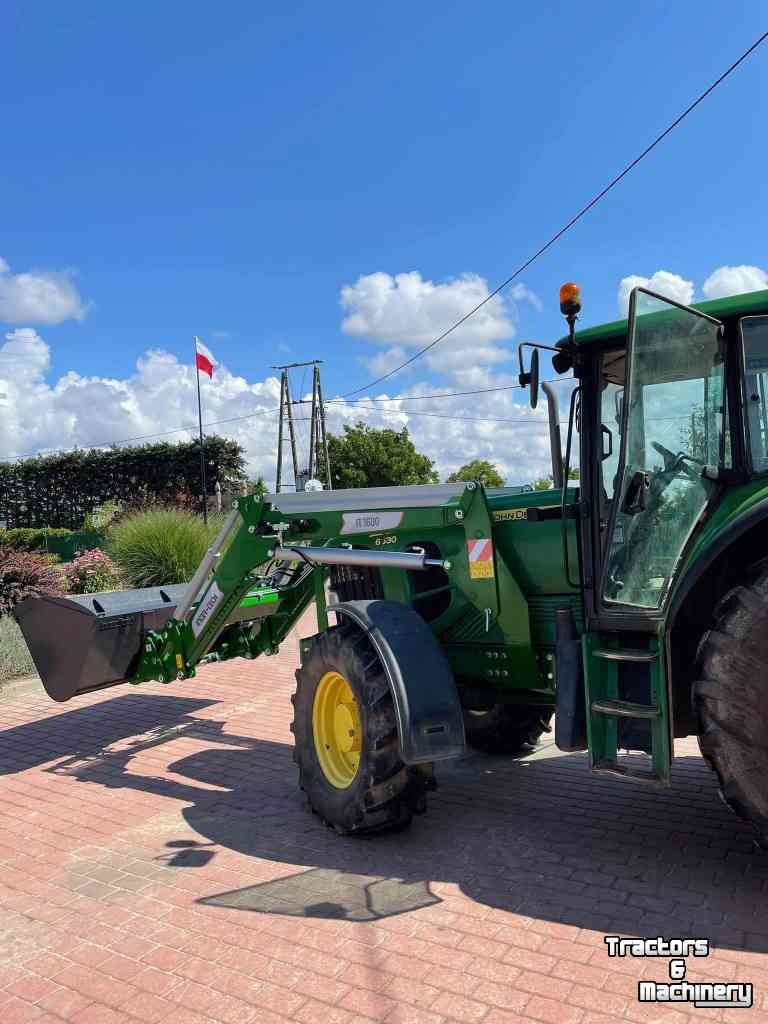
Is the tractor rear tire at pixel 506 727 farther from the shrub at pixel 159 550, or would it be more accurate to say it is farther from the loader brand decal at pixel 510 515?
the shrub at pixel 159 550

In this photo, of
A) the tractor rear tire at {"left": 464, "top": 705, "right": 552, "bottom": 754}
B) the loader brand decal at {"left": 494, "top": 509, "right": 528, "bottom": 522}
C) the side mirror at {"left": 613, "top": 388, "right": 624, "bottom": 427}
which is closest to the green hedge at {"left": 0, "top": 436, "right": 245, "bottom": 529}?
the tractor rear tire at {"left": 464, "top": 705, "right": 552, "bottom": 754}

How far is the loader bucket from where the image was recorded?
603 cm

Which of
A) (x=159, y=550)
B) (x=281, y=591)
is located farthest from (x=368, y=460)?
(x=281, y=591)

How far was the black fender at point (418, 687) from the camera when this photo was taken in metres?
3.94

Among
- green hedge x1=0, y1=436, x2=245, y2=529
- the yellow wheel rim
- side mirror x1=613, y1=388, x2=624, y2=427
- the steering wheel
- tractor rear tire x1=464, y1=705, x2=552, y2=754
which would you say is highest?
green hedge x1=0, y1=436, x2=245, y2=529

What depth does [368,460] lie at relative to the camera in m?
39.7

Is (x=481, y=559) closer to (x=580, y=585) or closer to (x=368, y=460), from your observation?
(x=580, y=585)

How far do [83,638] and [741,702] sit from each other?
14.9 ft

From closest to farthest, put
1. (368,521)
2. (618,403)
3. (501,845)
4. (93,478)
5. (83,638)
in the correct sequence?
1. (618,403)
2. (501,845)
3. (368,521)
4. (83,638)
5. (93,478)

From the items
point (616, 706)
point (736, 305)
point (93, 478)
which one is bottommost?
point (616, 706)

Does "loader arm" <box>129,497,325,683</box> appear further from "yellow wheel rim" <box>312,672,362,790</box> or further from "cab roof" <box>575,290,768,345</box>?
"cab roof" <box>575,290,768,345</box>

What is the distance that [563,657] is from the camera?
3799 mm

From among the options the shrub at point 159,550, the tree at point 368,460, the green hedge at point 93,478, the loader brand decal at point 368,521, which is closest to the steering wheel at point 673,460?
the loader brand decal at point 368,521

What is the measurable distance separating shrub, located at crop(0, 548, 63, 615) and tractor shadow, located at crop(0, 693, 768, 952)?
4811 millimetres
